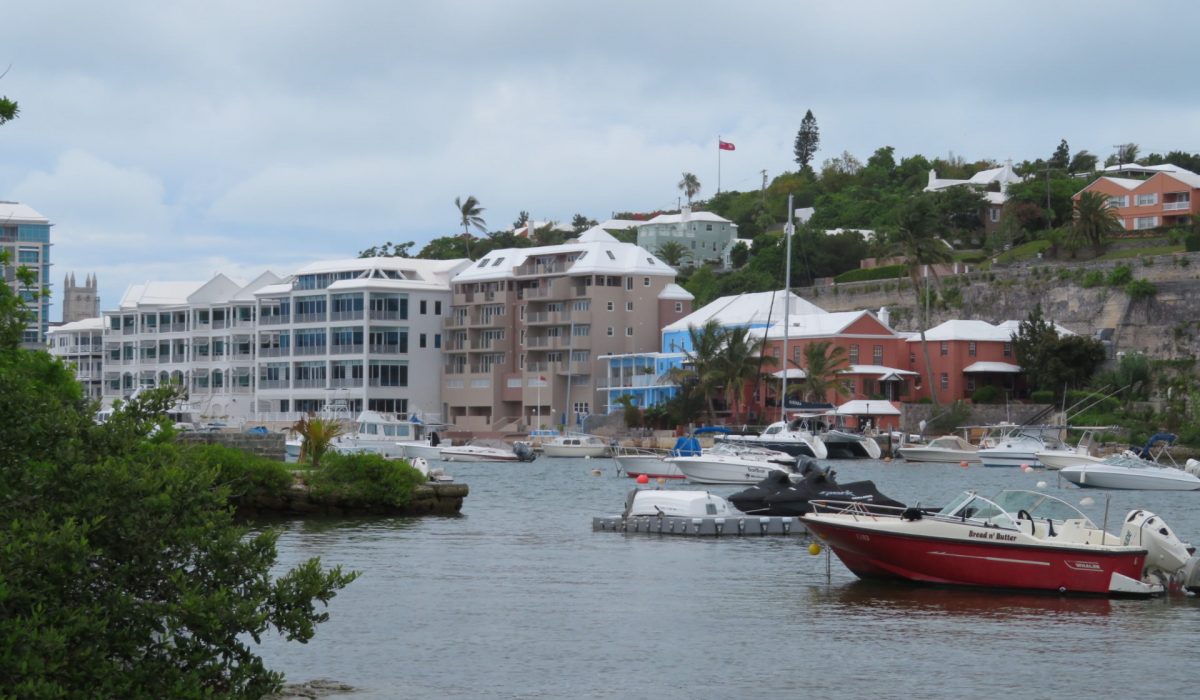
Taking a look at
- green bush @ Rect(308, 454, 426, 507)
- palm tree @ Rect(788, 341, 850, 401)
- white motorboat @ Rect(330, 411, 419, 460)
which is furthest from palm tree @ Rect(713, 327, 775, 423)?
green bush @ Rect(308, 454, 426, 507)

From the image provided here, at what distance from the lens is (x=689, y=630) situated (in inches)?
921

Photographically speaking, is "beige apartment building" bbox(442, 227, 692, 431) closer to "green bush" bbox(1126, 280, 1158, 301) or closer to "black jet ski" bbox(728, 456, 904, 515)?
"green bush" bbox(1126, 280, 1158, 301)

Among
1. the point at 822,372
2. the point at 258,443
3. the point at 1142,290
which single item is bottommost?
the point at 258,443

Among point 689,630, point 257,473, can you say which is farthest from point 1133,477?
point 689,630

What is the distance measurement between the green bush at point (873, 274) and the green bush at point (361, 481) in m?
74.7

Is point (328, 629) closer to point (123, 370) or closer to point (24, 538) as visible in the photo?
point (24, 538)

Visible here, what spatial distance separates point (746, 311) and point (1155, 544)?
8795 centimetres

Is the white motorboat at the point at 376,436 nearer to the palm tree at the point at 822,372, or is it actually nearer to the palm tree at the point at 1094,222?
the palm tree at the point at 822,372

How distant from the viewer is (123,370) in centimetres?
14200

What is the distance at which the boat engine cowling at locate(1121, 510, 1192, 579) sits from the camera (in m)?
26.9

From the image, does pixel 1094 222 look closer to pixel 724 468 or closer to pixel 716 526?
pixel 724 468

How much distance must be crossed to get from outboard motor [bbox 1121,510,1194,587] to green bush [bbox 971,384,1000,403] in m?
74.7

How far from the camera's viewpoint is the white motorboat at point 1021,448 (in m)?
79.7

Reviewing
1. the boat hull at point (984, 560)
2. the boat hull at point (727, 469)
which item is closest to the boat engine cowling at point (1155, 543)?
the boat hull at point (984, 560)
